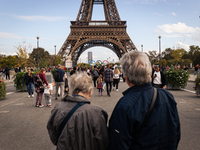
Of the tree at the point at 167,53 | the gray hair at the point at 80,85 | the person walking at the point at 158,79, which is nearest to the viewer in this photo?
the gray hair at the point at 80,85

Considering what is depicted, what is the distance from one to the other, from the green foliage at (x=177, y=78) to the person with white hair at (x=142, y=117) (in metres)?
12.8

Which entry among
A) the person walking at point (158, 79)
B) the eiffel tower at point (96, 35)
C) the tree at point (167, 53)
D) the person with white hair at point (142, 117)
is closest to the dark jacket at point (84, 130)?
the person with white hair at point (142, 117)

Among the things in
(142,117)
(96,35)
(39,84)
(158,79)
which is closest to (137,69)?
(142,117)

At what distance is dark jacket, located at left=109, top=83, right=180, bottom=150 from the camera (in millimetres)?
1619

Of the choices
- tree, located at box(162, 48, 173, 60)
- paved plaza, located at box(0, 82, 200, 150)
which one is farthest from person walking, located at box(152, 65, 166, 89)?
tree, located at box(162, 48, 173, 60)

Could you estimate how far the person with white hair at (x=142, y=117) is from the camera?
162cm

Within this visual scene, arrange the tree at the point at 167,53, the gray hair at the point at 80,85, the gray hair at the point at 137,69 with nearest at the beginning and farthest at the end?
1. the gray hair at the point at 137,69
2. the gray hair at the point at 80,85
3. the tree at the point at 167,53

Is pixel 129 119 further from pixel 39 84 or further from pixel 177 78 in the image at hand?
pixel 177 78

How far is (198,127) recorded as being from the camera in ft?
17.3

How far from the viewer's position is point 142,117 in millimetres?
1638

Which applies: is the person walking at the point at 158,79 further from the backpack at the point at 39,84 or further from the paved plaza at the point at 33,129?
the backpack at the point at 39,84

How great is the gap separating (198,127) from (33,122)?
4611 mm

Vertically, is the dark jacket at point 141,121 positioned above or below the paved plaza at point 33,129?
above

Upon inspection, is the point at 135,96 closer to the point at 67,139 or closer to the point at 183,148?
the point at 67,139
